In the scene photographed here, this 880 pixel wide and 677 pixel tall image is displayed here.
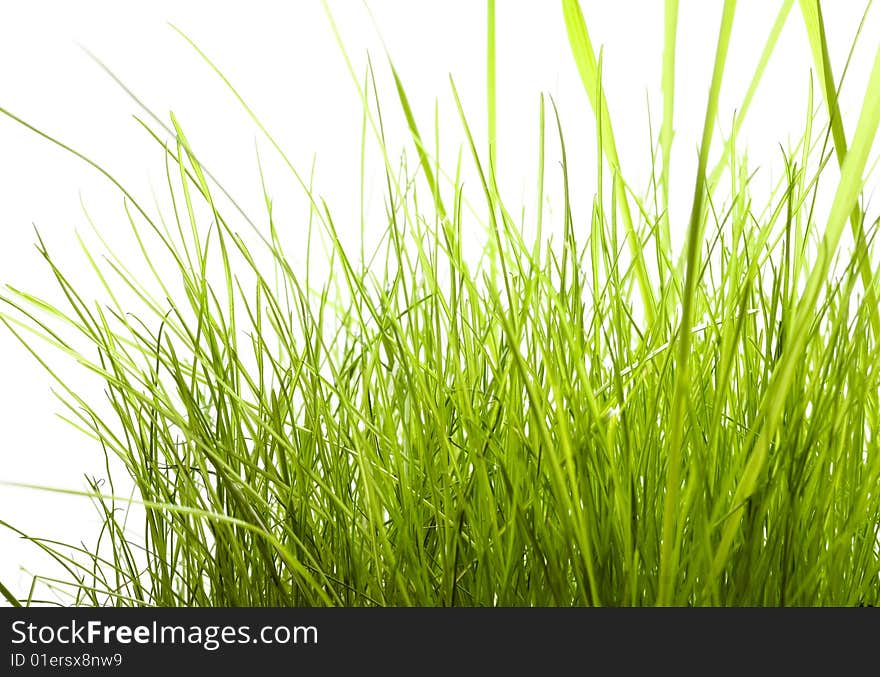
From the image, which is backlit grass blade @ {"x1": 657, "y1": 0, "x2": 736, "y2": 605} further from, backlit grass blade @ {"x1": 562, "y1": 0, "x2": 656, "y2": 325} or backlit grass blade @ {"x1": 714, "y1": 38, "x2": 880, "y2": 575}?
backlit grass blade @ {"x1": 562, "y1": 0, "x2": 656, "y2": 325}

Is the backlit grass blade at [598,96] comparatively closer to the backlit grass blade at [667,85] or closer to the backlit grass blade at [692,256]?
the backlit grass blade at [667,85]

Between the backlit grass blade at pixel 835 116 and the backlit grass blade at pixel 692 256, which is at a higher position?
the backlit grass blade at pixel 835 116

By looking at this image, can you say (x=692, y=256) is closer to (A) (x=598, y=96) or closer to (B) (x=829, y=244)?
(B) (x=829, y=244)

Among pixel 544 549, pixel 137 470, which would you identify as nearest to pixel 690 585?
pixel 544 549

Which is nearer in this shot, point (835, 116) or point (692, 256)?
point (692, 256)

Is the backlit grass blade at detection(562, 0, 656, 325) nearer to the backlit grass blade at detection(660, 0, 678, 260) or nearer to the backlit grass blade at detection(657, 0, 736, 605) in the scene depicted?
the backlit grass blade at detection(660, 0, 678, 260)

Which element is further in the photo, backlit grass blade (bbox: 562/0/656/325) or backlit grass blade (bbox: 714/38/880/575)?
backlit grass blade (bbox: 562/0/656/325)

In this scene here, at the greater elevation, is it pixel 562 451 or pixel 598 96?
pixel 598 96

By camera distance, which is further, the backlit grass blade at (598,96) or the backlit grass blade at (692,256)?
the backlit grass blade at (598,96)

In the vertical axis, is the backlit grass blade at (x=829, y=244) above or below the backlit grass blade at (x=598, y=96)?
below

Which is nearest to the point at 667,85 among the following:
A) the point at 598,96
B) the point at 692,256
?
the point at 598,96

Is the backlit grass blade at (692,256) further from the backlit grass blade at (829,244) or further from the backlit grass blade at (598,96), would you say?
the backlit grass blade at (598,96)

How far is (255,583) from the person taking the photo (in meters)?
0.39

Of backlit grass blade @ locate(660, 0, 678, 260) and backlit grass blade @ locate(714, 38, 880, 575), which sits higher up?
backlit grass blade @ locate(660, 0, 678, 260)
